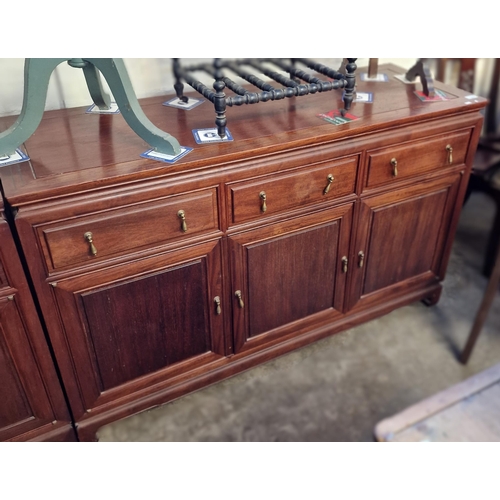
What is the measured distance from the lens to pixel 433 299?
6.33ft

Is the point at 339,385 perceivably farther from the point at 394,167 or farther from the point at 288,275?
the point at 394,167

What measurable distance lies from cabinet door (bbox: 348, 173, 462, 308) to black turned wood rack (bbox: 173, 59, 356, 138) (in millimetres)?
349

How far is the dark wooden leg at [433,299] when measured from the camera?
6.25ft

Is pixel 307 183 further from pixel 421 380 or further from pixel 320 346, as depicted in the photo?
pixel 421 380

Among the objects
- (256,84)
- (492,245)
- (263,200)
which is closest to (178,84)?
(256,84)

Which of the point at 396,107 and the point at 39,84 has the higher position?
the point at 39,84

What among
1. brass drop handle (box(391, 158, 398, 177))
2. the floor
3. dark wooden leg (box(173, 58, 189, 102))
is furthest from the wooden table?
dark wooden leg (box(173, 58, 189, 102))

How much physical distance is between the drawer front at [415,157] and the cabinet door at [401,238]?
0.05 metres

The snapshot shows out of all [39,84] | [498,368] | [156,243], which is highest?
[39,84]

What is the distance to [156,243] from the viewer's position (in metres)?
1.20

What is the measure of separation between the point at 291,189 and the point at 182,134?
0.31 metres

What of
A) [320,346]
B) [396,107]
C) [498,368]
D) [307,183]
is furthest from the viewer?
[320,346]
